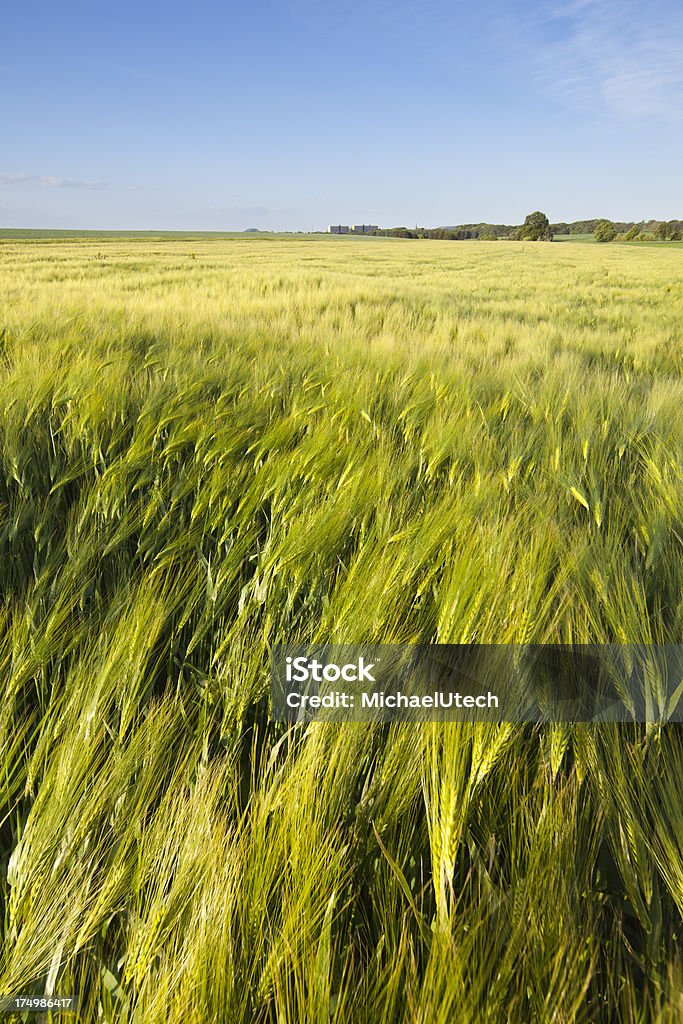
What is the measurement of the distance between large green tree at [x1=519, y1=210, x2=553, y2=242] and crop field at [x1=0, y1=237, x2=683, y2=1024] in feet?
263

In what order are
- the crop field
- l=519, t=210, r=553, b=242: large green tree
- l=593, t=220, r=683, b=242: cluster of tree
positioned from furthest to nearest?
l=519, t=210, r=553, b=242: large green tree
l=593, t=220, r=683, b=242: cluster of tree
the crop field

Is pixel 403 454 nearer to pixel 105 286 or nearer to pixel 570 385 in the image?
pixel 570 385

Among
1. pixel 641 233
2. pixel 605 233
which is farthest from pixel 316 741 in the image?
pixel 641 233

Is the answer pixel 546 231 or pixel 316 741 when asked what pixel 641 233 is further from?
pixel 316 741

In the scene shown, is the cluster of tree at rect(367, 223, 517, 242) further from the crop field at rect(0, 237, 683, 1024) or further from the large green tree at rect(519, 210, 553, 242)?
the crop field at rect(0, 237, 683, 1024)

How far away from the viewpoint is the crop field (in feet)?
1.70

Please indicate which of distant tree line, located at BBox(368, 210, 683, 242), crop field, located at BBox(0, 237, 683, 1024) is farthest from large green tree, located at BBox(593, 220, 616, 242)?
crop field, located at BBox(0, 237, 683, 1024)

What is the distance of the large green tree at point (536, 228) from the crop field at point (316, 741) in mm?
80050

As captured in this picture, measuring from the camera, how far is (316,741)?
0.67m

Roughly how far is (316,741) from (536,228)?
268 feet

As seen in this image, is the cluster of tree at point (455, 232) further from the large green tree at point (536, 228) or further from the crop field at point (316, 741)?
the crop field at point (316, 741)

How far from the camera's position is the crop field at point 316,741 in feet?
1.70

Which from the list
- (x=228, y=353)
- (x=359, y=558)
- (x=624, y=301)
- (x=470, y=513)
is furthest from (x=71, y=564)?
(x=624, y=301)

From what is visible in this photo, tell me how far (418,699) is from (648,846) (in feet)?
1.05
